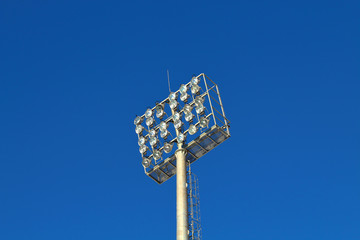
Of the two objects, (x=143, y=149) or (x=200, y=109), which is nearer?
(x=200, y=109)

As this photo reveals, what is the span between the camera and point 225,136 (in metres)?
35.3

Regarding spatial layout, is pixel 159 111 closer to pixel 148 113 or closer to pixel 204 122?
pixel 148 113

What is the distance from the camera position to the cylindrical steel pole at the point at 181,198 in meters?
32.2

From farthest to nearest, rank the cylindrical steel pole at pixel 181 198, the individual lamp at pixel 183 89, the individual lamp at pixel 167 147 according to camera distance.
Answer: the individual lamp at pixel 183 89, the individual lamp at pixel 167 147, the cylindrical steel pole at pixel 181 198

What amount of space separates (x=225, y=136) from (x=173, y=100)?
498cm

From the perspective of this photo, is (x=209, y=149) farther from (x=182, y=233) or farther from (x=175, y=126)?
(x=182, y=233)

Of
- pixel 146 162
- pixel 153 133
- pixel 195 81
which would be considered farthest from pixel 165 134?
pixel 195 81

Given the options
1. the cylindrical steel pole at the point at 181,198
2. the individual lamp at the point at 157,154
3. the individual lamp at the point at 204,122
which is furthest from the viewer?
the individual lamp at the point at 157,154

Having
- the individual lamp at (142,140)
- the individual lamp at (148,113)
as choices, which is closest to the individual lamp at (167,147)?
the individual lamp at (142,140)

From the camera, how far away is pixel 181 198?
33.5 metres

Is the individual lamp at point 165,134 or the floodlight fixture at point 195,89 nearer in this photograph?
the floodlight fixture at point 195,89

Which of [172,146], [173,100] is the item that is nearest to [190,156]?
[172,146]

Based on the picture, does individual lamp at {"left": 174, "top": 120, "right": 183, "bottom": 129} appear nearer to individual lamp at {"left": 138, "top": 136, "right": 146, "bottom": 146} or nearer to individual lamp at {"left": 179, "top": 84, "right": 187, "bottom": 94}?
individual lamp at {"left": 179, "top": 84, "right": 187, "bottom": 94}

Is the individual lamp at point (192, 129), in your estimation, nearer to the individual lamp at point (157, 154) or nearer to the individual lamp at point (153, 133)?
the individual lamp at point (157, 154)
